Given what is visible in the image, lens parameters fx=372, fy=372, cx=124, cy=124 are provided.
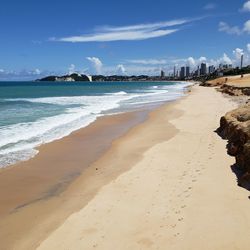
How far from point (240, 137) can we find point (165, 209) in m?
4.17

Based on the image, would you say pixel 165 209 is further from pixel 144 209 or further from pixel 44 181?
pixel 44 181

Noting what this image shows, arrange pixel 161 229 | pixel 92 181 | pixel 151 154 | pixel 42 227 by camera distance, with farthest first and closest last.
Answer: pixel 151 154 → pixel 92 181 → pixel 42 227 → pixel 161 229

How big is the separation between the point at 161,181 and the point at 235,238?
3.29 metres

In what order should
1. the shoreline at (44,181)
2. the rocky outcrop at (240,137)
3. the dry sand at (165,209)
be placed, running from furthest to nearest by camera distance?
1. the rocky outcrop at (240,137)
2. the shoreline at (44,181)
3. the dry sand at (165,209)

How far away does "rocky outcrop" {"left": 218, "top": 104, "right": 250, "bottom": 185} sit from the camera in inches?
348

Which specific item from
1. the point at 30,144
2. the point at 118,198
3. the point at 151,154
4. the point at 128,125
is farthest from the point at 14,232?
the point at 128,125

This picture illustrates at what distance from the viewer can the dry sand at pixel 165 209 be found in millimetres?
6145

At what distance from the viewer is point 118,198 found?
8.17 metres

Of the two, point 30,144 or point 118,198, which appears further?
point 30,144

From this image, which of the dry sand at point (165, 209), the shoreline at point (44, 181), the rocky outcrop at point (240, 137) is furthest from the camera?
the rocky outcrop at point (240, 137)

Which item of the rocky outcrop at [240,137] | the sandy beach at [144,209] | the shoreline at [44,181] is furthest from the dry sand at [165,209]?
the shoreline at [44,181]

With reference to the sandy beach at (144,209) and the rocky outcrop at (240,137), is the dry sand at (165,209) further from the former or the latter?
the rocky outcrop at (240,137)

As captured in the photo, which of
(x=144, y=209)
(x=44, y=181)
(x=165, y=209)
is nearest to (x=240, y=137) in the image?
(x=165, y=209)

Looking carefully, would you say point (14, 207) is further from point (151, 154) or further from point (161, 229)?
point (151, 154)
